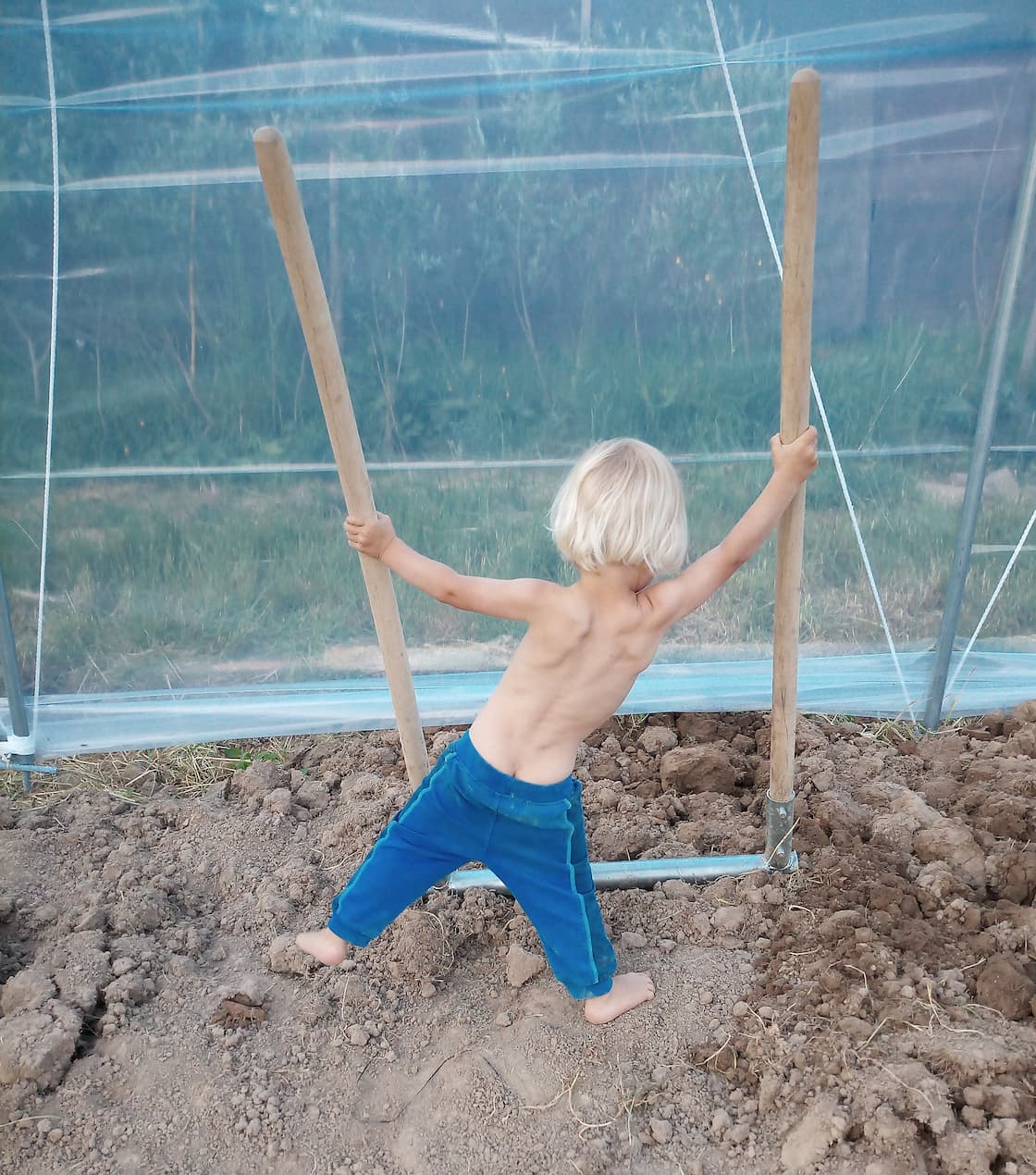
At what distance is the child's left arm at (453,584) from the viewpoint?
202cm

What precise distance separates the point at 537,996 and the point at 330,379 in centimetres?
144

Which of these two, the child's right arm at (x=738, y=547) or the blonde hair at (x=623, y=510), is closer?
the blonde hair at (x=623, y=510)

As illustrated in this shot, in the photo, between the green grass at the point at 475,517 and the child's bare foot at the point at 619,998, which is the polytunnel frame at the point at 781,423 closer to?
the child's bare foot at the point at 619,998

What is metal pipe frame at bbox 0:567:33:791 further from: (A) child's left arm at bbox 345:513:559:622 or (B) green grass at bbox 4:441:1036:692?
(A) child's left arm at bbox 345:513:559:622

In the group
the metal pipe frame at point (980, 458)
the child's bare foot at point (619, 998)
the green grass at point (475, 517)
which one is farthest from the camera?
the green grass at point (475, 517)

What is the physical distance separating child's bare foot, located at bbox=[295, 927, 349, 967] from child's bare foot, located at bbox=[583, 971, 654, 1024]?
0.57 metres

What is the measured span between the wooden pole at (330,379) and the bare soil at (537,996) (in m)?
0.62

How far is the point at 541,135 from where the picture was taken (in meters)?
2.78

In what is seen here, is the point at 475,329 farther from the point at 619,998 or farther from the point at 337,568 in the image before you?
the point at 619,998

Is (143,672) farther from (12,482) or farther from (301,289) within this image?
(301,289)

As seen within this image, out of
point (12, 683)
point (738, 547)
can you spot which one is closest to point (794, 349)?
point (738, 547)

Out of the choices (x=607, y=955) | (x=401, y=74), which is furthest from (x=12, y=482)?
(x=607, y=955)

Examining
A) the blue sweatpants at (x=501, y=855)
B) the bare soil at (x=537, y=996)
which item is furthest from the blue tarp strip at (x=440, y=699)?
the blue sweatpants at (x=501, y=855)

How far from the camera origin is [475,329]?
9.77ft
